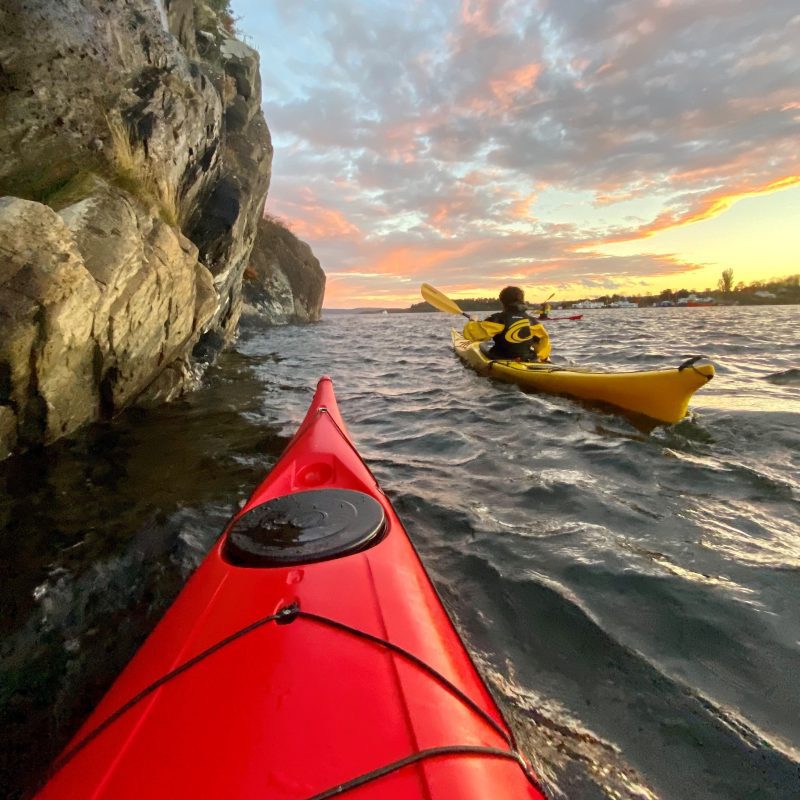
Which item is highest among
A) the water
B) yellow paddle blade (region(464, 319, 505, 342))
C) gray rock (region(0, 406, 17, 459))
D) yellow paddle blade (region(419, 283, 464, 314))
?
yellow paddle blade (region(419, 283, 464, 314))

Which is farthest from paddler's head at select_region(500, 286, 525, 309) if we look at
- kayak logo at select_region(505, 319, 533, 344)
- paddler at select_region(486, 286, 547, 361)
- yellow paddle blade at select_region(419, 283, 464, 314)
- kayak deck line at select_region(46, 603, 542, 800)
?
kayak deck line at select_region(46, 603, 542, 800)

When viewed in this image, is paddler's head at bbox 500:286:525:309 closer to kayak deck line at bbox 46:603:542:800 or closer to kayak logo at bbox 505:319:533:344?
kayak logo at bbox 505:319:533:344

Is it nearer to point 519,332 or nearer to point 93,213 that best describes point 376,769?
point 93,213

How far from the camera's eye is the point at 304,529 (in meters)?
2.08

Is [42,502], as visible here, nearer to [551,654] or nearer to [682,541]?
[551,654]

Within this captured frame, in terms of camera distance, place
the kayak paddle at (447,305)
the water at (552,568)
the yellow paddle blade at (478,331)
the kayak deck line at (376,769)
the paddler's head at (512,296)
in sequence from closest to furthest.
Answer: the kayak deck line at (376,769) < the water at (552,568) < the paddler's head at (512,296) < the yellow paddle blade at (478,331) < the kayak paddle at (447,305)

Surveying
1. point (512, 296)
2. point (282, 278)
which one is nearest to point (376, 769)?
point (512, 296)

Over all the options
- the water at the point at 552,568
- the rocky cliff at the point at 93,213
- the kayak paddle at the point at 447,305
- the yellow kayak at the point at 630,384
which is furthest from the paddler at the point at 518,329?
the rocky cliff at the point at 93,213

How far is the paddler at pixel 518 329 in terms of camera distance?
8586 millimetres

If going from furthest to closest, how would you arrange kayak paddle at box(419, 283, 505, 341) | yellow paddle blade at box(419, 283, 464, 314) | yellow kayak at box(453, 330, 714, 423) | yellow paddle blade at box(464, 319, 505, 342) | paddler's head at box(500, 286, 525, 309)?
yellow paddle blade at box(419, 283, 464, 314), kayak paddle at box(419, 283, 505, 341), yellow paddle blade at box(464, 319, 505, 342), paddler's head at box(500, 286, 525, 309), yellow kayak at box(453, 330, 714, 423)

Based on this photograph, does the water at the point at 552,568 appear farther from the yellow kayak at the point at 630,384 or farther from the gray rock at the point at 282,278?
the gray rock at the point at 282,278

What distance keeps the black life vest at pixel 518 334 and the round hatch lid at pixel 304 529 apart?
22.3ft

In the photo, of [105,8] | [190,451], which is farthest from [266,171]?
[190,451]

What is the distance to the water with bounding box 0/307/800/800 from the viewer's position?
176cm
